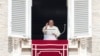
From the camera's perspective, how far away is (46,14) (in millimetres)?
26328

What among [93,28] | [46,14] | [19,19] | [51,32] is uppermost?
[46,14]

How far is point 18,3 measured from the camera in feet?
79.9

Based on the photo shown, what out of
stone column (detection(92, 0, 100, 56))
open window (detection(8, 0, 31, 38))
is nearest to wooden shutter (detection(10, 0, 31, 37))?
→ open window (detection(8, 0, 31, 38))

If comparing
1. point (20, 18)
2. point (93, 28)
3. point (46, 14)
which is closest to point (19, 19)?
point (20, 18)

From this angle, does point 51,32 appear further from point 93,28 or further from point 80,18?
point 93,28

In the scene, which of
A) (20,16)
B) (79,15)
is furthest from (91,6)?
(20,16)

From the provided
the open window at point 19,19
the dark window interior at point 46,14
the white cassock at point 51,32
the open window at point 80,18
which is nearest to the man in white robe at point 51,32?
the white cassock at point 51,32

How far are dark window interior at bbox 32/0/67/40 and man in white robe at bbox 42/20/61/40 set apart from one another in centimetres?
115

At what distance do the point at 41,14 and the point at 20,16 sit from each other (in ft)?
7.24

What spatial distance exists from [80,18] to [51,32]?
0.88 m

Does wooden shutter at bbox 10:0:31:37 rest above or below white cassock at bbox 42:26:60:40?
above

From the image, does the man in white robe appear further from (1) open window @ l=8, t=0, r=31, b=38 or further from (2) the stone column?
(2) the stone column

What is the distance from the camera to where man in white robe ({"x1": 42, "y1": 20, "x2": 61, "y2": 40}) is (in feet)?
80.5
